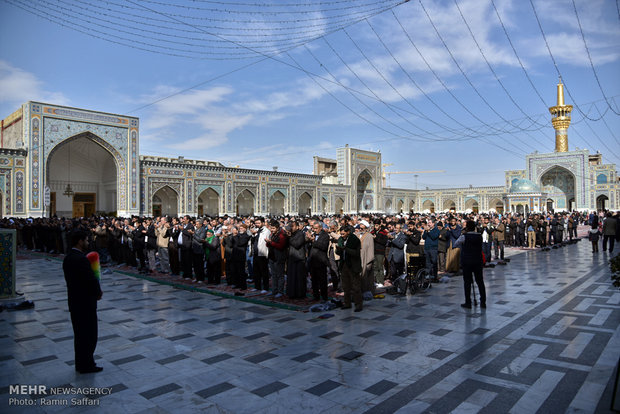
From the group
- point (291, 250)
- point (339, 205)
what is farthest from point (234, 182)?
point (291, 250)

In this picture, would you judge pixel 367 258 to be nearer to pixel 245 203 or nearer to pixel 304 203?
pixel 245 203

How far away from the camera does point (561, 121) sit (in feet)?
131

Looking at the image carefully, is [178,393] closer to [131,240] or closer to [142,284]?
[142,284]

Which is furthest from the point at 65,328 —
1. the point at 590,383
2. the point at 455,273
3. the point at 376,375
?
the point at 455,273

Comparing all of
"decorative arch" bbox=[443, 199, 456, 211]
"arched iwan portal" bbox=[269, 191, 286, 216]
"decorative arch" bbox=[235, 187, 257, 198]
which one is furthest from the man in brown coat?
"decorative arch" bbox=[443, 199, 456, 211]

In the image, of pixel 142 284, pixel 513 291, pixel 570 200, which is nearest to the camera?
pixel 513 291

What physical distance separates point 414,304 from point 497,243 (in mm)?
7423

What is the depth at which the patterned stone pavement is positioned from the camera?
3059 mm

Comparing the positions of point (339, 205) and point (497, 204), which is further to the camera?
point (497, 204)

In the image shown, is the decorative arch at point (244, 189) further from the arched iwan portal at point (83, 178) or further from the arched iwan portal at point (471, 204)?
the arched iwan portal at point (471, 204)

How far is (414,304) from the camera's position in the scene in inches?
252

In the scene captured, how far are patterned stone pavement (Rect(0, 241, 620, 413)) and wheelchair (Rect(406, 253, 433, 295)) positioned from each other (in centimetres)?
40

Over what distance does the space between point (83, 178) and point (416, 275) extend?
85.2 feet

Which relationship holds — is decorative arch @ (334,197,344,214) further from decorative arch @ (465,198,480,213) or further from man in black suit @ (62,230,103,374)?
man in black suit @ (62,230,103,374)
